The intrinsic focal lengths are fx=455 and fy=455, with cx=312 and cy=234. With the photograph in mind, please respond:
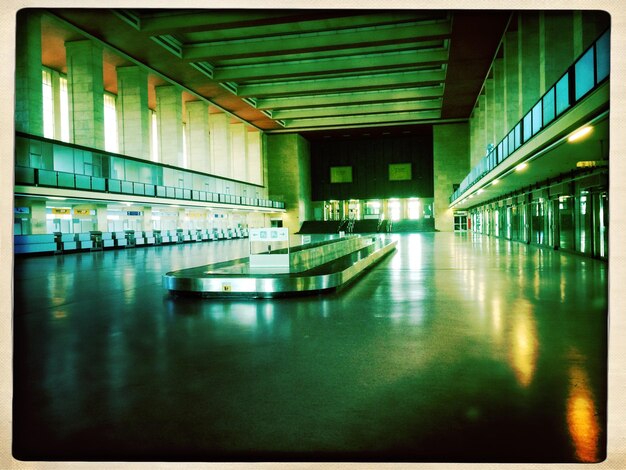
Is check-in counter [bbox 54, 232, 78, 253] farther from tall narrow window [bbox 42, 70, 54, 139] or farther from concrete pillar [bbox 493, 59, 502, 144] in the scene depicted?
concrete pillar [bbox 493, 59, 502, 144]

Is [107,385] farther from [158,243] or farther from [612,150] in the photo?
[158,243]

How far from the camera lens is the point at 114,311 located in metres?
6.76

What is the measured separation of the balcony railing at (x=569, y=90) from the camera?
23.0 ft

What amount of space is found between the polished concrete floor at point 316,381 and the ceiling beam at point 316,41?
992 inches

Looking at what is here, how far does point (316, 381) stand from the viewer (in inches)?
142

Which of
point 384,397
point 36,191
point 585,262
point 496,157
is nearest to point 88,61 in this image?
point 36,191

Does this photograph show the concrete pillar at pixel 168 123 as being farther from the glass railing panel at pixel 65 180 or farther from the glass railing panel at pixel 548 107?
the glass railing panel at pixel 548 107

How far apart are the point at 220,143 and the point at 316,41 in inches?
820

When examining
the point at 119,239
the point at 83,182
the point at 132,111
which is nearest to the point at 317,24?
the point at 132,111

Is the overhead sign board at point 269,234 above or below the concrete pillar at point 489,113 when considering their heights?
below

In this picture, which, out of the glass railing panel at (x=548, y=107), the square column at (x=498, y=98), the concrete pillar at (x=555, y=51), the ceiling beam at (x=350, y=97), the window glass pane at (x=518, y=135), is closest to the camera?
the glass railing panel at (x=548, y=107)

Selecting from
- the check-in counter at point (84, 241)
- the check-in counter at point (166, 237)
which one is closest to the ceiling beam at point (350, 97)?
the check-in counter at point (166, 237)

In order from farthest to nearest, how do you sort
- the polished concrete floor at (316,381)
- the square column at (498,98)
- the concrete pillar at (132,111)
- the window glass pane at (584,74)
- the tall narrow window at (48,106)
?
the concrete pillar at (132,111) → the tall narrow window at (48,106) → the square column at (498,98) → the window glass pane at (584,74) → the polished concrete floor at (316,381)

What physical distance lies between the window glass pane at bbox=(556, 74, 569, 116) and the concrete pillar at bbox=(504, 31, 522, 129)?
17.3m
